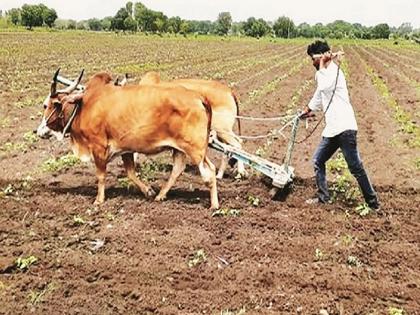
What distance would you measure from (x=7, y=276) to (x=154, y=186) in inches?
134

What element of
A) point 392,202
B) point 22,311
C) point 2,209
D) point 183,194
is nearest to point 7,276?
point 22,311

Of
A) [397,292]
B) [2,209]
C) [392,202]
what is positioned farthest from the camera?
[392,202]

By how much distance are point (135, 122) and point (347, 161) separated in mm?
2662

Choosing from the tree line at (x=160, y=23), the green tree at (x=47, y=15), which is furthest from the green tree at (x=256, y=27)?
the green tree at (x=47, y=15)

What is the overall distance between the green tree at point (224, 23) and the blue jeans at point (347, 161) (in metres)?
119

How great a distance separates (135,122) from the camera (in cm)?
782

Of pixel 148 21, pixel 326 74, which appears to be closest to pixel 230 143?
pixel 326 74

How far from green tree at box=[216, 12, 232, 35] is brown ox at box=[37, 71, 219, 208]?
118 metres

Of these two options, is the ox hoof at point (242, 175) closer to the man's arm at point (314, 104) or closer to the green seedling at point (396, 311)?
the man's arm at point (314, 104)

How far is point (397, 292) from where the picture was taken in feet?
18.3

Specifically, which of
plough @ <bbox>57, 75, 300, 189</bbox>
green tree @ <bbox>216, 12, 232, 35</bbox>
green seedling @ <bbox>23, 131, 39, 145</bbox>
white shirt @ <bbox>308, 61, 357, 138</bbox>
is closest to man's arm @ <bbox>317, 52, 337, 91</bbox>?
white shirt @ <bbox>308, 61, 357, 138</bbox>

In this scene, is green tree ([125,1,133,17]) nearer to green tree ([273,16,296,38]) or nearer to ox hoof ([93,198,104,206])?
green tree ([273,16,296,38])

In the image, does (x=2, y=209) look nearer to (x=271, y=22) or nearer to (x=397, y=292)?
(x=397, y=292)

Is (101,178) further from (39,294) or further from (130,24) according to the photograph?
(130,24)
